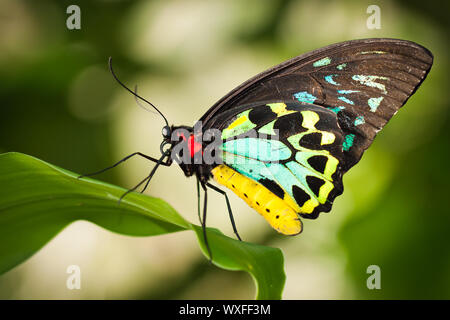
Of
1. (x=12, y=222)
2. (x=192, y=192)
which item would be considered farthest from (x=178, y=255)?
(x=12, y=222)

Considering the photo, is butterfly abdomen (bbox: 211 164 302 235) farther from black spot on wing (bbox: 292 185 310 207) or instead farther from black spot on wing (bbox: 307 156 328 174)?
black spot on wing (bbox: 307 156 328 174)

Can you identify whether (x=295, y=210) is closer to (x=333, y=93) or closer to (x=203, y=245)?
(x=333, y=93)

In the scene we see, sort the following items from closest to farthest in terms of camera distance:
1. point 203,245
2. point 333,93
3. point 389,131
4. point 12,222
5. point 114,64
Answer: point 203,245, point 12,222, point 333,93, point 389,131, point 114,64

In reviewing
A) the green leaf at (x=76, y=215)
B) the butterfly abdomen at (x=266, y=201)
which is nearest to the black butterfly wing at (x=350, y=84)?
the butterfly abdomen at (x=266, y=201)

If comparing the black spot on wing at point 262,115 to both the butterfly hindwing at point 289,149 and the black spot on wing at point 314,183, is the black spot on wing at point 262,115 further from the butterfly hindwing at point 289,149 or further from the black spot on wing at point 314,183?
the black spot on wing at point 314,183

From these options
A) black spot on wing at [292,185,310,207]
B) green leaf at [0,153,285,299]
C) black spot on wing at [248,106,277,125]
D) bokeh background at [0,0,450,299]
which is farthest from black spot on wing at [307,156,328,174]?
bokeh background at [0,0,450,299]

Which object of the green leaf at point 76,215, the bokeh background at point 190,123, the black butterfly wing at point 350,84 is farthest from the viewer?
the bokeh background at point 190,123
